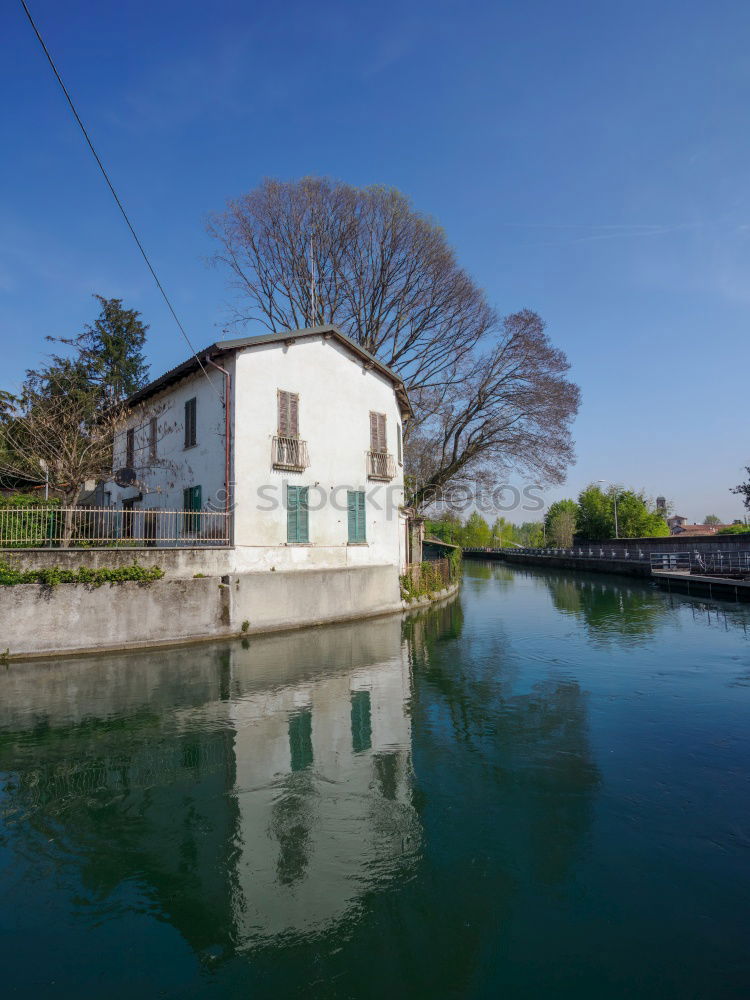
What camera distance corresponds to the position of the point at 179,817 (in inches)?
217

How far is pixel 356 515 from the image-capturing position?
18.8 m

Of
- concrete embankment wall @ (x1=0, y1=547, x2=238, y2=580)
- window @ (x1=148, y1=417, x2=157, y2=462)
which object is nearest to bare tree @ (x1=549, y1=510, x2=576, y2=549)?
window @ (x1=148, y1=417, x2=157, y2=462)

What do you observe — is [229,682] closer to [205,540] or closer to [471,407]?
Answer: [205,540]

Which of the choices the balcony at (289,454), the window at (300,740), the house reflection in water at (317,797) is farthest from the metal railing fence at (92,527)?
the window at (300,740)

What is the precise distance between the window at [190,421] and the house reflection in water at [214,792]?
28.0 feet

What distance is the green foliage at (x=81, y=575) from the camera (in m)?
12.0

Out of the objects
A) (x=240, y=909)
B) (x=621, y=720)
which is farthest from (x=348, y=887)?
(x=621, y=720)

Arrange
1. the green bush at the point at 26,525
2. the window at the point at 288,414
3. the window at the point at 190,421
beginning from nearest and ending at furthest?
1. the green bush at the point at 26,525
2. the window at the point at 288,414
3. the window at the point at 190,421

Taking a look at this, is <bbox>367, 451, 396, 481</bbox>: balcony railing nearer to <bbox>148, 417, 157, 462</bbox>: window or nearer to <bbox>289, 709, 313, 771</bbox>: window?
<bbox>148, 417, 157, 462</bbox>: window

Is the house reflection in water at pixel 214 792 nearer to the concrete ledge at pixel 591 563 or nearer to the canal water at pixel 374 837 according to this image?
the canal water at pixel 374 837

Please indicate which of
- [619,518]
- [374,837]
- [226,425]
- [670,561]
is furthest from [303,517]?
[619,518]

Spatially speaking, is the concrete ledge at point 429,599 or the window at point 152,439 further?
the concrete ledge at point 429,599

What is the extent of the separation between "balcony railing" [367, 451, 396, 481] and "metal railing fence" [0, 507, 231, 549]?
5674 mm

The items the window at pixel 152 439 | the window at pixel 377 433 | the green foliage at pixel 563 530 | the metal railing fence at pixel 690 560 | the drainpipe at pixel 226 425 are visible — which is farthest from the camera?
the green foliage at pixel 563 530
